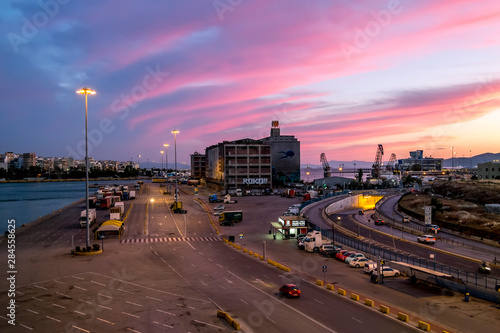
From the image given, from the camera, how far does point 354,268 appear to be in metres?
41.6

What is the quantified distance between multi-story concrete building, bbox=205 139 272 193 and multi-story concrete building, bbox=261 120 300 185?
1988 inches

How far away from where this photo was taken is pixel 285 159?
189500 millimetres

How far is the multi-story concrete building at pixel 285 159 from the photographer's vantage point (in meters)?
188

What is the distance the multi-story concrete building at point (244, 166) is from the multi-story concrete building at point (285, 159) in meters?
50.5

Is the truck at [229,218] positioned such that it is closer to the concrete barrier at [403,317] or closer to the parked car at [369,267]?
the parked car at [369,267]

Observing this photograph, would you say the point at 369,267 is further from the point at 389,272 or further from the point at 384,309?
the point at 384,309

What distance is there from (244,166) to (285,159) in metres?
59.3

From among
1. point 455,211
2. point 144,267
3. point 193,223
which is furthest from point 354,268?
point 455,211

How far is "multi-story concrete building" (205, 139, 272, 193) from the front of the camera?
433 feet

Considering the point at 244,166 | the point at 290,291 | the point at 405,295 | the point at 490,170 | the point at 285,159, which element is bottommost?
the point at 405,295

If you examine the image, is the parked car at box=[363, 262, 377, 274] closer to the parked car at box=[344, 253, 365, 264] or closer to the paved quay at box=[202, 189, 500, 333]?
the paved quay at box=[202, 189, 500, 333]

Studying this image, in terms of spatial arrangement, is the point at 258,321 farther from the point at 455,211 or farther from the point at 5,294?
the point at 455,211

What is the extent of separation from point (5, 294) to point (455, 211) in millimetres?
92412

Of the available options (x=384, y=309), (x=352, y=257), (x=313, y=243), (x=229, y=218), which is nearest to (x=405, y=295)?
(x=384, y=309)
